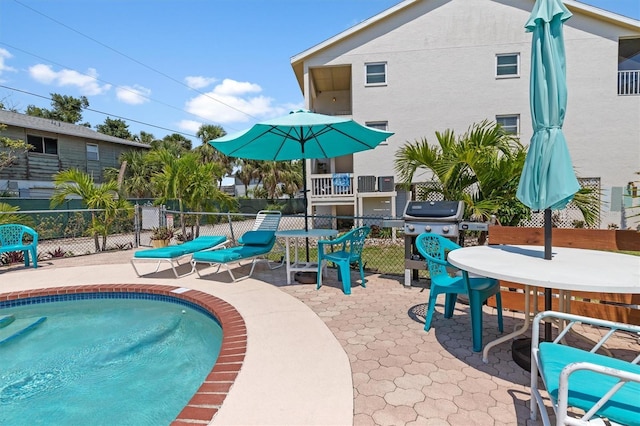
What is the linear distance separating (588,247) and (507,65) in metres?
12.1

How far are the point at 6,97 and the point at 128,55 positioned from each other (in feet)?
22.5

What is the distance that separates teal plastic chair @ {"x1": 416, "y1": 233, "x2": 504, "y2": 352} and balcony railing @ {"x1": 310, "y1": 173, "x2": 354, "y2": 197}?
9.83 m

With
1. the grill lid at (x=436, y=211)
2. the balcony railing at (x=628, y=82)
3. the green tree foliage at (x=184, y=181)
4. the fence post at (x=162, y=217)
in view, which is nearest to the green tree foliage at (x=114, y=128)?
the green tree foliage at (x=184, y=181)

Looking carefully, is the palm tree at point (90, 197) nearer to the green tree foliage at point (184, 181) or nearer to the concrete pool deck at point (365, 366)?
the green tree foliage at point (184, 181)

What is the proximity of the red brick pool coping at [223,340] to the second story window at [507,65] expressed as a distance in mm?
13644

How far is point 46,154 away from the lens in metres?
17.2

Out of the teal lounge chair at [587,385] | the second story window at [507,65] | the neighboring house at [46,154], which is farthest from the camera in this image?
the neighboring house at [46,154]

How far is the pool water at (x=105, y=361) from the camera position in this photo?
2449 millimetres

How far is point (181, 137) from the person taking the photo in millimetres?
33875

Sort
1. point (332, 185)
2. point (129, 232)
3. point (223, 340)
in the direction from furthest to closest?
point (332, 185), point (129, 232), point (223, 340)

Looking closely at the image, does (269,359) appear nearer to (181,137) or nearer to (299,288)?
(299,288)

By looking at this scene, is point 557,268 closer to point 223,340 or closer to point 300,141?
point 223,340

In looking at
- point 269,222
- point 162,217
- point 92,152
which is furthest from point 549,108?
point 92,152

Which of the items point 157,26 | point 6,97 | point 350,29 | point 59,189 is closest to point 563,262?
point 59,189
